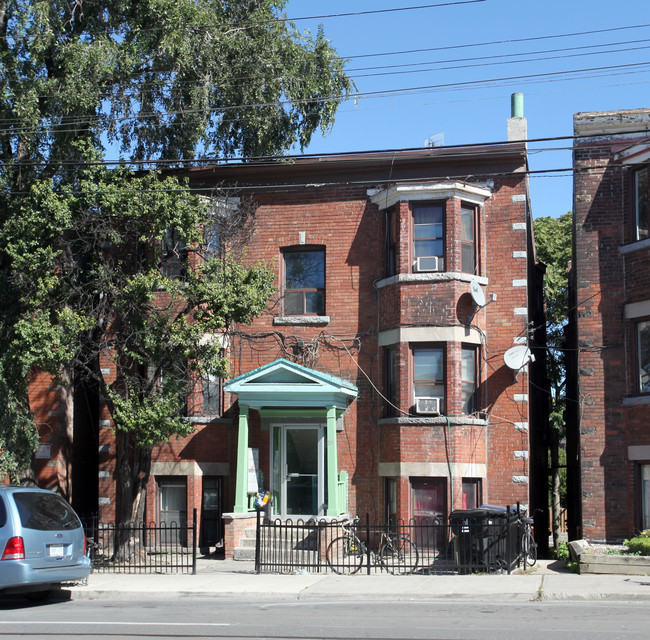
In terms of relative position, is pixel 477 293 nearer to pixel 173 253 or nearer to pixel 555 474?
pixel 173 253

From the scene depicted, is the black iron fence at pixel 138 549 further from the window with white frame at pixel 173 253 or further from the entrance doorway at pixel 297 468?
the window with white frame at pixel 173 253

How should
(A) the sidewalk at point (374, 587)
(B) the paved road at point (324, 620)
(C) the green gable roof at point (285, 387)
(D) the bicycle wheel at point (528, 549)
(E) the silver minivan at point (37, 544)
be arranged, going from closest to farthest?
(B) the paved road at point (324, 620) < (E) the silver minivan at point (37, 544) < (A) the sidewalk at point (374, 587) < (D) the bicycle wheel at point (528, 549) < (C) the green gable roof at point (285, 387)

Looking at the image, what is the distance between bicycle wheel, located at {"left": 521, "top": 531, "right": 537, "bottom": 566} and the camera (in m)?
16.1

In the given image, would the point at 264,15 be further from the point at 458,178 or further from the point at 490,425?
the point at 490,425

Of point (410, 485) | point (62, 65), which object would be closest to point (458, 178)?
point (410, 485)

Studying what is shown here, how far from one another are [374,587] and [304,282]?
28.8 feet

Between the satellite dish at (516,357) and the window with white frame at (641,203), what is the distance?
341 centimetres

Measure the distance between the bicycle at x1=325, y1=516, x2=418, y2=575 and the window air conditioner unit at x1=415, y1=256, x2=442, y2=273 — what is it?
5682 mm

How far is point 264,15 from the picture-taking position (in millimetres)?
22719

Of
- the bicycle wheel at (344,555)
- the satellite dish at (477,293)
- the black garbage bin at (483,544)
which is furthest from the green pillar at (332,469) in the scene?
the satellite dish at (477,293)

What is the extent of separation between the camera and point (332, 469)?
1866cm

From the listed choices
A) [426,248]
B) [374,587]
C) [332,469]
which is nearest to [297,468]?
[332,469]

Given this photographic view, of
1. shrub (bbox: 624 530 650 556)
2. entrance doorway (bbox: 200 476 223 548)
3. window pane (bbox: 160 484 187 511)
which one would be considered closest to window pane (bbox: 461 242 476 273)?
shrub (bbox: 624 530 650 556)

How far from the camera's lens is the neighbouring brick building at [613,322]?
59.6 feet
